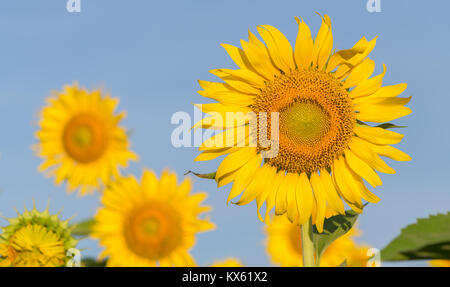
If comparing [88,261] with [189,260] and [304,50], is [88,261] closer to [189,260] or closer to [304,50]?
[189,260]

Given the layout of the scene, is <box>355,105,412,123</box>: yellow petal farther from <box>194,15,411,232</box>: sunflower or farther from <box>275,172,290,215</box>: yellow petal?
<box>275,172,290,215</box>: yellow petal

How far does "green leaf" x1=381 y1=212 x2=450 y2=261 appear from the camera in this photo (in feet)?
9.58

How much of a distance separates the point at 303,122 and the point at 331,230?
2.77 feet

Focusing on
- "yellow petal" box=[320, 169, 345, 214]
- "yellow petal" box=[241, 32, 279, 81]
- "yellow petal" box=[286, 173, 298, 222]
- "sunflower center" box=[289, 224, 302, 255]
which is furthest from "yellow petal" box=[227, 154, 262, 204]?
"sunflower center" box=[289, 224, 302, 255]

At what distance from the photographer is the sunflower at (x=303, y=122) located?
11.8 feet

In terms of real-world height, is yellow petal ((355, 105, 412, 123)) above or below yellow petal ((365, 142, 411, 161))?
above

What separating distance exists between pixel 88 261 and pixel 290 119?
315cm

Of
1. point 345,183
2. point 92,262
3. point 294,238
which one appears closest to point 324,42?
point 345,183

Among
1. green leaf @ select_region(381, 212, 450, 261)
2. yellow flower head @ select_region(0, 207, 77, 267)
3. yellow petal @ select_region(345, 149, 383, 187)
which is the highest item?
yellow petal @ select_region(345, 149, 383, 187)

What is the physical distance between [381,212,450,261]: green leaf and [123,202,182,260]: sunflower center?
380cm

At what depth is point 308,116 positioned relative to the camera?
3.97 metres

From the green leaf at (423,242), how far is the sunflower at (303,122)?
1.28 ft

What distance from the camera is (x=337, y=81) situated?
3807 millimetres

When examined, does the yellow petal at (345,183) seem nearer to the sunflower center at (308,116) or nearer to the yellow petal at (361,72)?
the sunflower center at (308,116)
